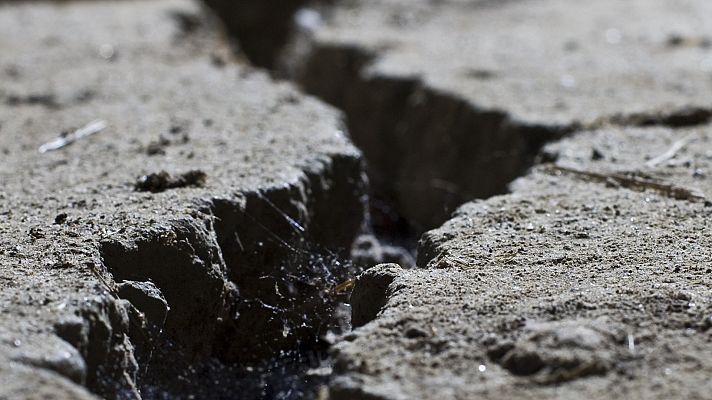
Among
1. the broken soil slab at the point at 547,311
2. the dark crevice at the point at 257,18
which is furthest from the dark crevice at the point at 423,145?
the dark crevice at the point at 257,18

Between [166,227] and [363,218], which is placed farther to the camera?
[363,218]

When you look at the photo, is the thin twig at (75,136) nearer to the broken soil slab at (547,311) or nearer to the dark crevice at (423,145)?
the dark crevice at (423,145)

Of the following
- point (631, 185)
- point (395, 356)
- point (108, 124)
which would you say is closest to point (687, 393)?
point (395, 356)

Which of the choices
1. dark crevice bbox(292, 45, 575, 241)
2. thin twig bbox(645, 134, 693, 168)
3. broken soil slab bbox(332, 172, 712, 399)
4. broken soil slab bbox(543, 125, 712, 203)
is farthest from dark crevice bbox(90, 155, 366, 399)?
thin twig bbox(645, 134, 693, 168)

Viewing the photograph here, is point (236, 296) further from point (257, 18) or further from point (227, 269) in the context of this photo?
point (257, 18)

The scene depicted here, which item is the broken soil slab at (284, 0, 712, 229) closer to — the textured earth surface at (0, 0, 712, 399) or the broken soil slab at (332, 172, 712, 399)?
the textured earth surface at (0, 0, 712, 399)

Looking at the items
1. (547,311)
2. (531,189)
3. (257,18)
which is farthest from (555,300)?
(257,18)
